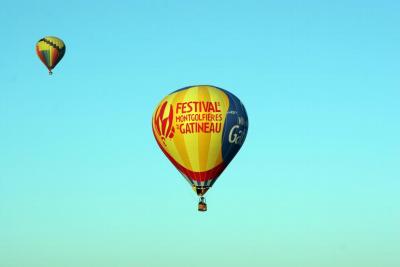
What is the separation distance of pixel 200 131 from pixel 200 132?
84mm

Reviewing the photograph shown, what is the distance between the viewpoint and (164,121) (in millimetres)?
98500

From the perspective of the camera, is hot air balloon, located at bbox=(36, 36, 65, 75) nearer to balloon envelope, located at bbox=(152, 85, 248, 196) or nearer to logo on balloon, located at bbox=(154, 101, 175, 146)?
logo on balloon, located at bbox=(154, 101, 175, 146)

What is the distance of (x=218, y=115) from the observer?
318 ft

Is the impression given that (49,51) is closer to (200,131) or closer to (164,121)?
(164,121)

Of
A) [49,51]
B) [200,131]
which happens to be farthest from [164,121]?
[49,51]

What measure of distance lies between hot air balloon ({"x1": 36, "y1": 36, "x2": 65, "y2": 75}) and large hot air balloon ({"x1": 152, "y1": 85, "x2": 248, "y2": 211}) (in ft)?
139

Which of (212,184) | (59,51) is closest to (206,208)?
(212,184)

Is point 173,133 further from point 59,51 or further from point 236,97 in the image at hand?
point 59,51

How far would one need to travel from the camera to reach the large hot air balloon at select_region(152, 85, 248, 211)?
9675cm

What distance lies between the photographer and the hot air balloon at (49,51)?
453 feet

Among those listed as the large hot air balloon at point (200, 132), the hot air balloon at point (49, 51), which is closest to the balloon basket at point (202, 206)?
the large hot air balloon at point (200, 132)

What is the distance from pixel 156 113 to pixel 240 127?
744 cm

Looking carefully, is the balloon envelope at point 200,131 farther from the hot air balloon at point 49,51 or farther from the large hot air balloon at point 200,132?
the hot air balloon at point 49,51

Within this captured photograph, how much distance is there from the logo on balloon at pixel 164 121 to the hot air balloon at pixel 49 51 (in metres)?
41.0
